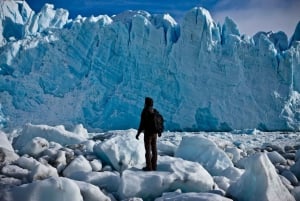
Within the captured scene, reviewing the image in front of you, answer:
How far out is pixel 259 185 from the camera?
343cm

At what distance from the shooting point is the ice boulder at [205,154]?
200 inches

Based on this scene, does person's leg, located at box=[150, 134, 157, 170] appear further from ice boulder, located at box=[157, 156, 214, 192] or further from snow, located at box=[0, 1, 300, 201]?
snow, located at box=[0, 1, 300, 201]

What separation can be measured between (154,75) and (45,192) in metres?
15.0

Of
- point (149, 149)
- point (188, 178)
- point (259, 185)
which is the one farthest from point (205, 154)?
point (259, 185)

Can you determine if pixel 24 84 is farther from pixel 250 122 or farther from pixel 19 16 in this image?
pixel 250 122

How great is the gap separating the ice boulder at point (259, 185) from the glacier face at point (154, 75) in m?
13.3

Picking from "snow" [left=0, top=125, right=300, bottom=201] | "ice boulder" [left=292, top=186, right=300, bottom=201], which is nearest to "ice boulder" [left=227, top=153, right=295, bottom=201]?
"snow" [left=0, top=125, right=300, bottom=201]

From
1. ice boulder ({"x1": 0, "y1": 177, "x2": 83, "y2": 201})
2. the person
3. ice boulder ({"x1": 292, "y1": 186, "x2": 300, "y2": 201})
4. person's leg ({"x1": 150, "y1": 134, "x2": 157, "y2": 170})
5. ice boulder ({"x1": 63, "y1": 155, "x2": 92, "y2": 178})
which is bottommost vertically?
ice boulder ({"x1": 292, "y1": 186, "x2": 300, "y2": 201})

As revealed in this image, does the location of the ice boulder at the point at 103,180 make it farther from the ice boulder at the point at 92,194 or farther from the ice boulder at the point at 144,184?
the ice boulder at the point at 92,194

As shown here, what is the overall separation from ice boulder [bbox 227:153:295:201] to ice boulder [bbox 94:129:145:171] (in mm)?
1641

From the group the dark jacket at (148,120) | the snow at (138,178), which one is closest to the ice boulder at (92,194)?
the snow at (138,178)

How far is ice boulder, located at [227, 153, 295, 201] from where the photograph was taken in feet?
11.1

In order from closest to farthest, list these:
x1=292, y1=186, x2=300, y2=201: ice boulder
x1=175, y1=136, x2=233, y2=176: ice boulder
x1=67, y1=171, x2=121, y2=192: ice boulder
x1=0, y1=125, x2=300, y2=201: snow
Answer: x1=0, y1=125, x2=300, y2=201: snow, x1=292, y1=186, x2=300, y2=201: ice boulder, x1=67, y1=171, x2=121, y2=192: ice boulder, x1=175, y1=136, x2=233, y2=176: ice boulder

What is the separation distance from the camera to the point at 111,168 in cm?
500
